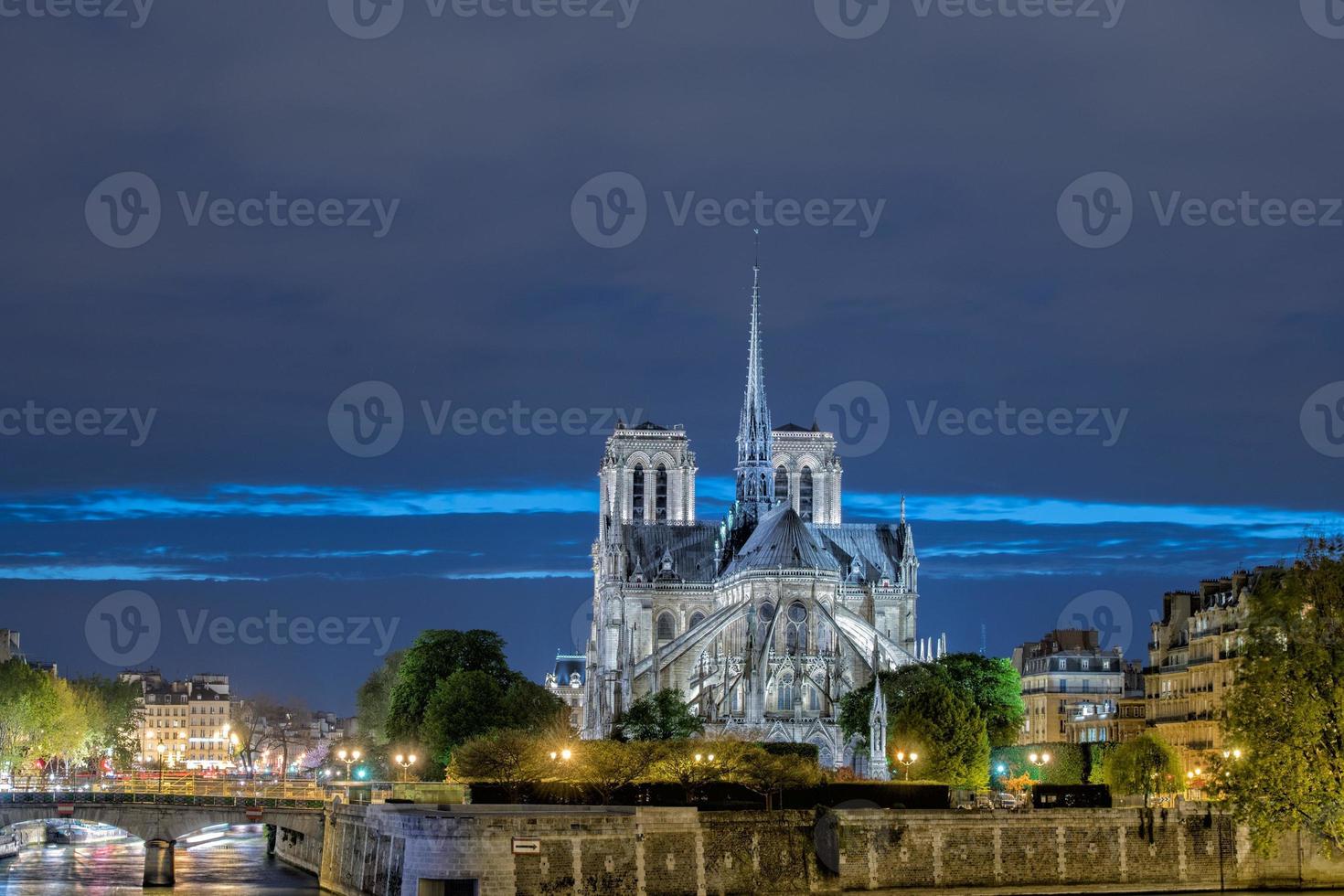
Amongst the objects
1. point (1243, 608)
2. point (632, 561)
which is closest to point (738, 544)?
point (632, 561)

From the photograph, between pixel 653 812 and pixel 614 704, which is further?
pixel 614 704

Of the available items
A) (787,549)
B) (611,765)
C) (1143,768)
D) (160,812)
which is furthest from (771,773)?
(787,549)

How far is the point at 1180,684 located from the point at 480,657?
38.4 metres

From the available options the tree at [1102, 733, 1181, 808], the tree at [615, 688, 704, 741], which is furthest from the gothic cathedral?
the tree at [1102, 733, 1181, 808]

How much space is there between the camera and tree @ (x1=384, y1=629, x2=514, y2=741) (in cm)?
11575

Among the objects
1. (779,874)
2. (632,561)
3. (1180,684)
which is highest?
(632,561)

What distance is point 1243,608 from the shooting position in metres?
92.4

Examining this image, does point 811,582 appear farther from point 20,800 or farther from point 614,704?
point 20,800

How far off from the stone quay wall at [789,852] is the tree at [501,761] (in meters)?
10.4

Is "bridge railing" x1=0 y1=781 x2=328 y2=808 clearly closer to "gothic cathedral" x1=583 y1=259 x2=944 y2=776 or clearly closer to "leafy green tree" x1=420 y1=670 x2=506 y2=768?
"leafy green tree" x1=420 y1=670 x2=506 y2=768

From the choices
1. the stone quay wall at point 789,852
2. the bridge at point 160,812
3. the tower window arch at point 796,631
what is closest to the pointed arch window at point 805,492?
the tower window arch at point 796,631

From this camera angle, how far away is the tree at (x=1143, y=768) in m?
84.4

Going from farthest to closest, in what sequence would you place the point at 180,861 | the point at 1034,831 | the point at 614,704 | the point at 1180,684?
the point at 614,704
the point at 1180,684
the point at 180,861
the point at 1034,831

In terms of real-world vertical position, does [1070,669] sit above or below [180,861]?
above
